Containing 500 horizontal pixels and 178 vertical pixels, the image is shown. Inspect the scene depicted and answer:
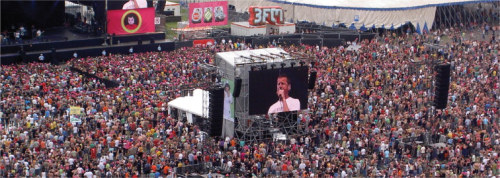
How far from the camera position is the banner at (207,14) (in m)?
64.5

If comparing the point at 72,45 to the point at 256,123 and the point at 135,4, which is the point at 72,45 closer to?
the point at 135,4

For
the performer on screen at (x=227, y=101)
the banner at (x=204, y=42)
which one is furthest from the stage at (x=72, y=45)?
the performer on screen at (x=227, y=101)

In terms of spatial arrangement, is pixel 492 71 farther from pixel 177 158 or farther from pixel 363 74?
pixel 177 158

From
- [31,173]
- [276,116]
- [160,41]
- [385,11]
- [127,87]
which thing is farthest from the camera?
[385,11]

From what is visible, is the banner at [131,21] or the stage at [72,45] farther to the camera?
the banner at [131,21]

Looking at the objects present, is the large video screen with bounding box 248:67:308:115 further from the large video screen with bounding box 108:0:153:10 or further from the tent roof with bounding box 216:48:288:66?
the large video screen with bounding box 108:0:153:10

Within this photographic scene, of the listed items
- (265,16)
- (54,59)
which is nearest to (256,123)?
(54,59)

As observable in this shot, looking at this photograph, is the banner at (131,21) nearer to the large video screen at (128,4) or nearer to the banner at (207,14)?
the large video screen at (128,4)

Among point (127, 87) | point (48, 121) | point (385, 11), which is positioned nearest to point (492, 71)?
point (385, 11)

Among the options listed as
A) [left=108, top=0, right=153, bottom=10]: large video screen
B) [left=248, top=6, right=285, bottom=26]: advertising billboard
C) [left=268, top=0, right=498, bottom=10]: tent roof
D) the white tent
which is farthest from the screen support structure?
[left=268, top=0, right=498, bottom=10]: tent roof

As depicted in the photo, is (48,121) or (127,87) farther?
(127,87)

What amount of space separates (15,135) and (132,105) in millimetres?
6749

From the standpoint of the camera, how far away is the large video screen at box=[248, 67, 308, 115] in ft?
139

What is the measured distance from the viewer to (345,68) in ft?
178
